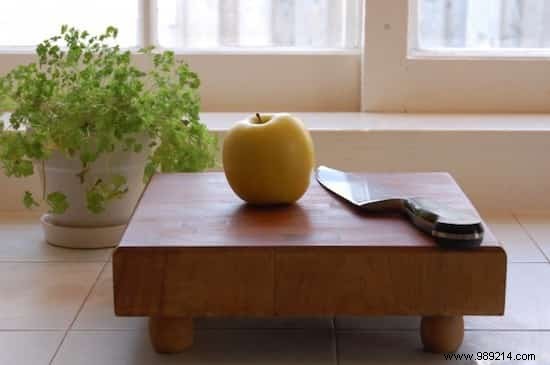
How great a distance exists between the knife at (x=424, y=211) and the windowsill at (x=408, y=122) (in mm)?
638

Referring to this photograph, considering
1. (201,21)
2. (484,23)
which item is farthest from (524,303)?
(201,21)

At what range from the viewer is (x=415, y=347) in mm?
1526

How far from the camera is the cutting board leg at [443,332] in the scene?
1.47 metres

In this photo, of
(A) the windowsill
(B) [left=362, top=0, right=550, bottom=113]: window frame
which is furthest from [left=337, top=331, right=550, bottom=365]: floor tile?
(B) [left=362, top=0, right=550, bottom=113]: window frame

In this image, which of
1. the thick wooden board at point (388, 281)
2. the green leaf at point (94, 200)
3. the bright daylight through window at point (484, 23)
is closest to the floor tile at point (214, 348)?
the thick wooden board at point (388, 281)

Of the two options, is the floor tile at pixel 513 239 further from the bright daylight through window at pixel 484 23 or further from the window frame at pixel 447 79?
the bright daylight through window at pixel 484 23

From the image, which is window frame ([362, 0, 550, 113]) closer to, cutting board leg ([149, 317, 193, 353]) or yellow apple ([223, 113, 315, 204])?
yellow apple ([223, 113, 315, 204])

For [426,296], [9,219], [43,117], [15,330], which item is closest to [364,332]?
[426,296]

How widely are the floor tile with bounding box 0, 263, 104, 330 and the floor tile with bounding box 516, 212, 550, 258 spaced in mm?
877

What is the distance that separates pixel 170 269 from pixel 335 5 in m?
1.38

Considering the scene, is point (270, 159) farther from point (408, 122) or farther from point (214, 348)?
point (408, 122)

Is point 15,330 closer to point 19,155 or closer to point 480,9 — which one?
point 19,155

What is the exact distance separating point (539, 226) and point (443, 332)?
82 centimetres

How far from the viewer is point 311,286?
1.41m
